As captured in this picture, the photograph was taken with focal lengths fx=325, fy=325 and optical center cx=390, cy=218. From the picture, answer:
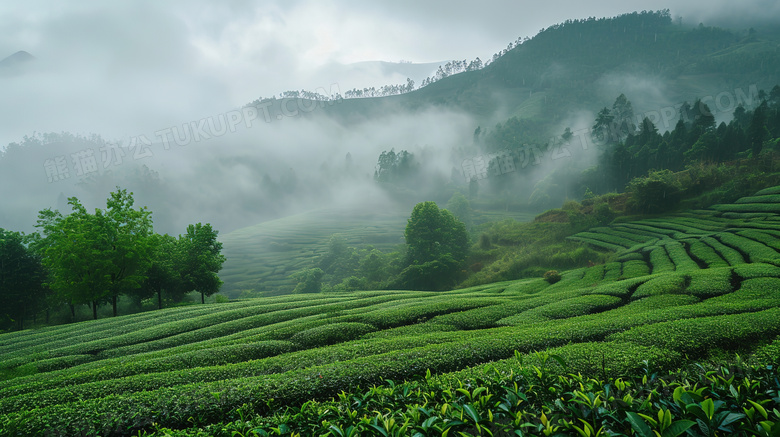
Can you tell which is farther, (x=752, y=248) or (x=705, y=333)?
(x=752, y=248)

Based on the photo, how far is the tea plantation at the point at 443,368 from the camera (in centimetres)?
395

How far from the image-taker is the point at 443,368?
848 cm

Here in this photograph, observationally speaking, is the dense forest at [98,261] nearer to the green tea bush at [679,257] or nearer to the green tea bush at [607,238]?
the green tea bush at [679,257]

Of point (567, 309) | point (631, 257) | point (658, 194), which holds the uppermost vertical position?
point (658, 194)

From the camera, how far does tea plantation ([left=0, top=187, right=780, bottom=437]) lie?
3.95 m

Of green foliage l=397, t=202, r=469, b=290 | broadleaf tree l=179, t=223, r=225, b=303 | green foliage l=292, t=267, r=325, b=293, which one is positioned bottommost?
green foliage l=292, t=267, r=325, b=293

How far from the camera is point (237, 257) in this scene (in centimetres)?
10000

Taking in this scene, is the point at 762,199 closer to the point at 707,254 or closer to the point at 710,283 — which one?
the point at 707,254

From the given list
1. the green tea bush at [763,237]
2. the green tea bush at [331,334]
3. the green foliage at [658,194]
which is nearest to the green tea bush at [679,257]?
the green tea bush at [763,237]

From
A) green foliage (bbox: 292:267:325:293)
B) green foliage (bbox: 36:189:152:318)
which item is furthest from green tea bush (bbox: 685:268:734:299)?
green foliage (bbox: 292:267:325:293)

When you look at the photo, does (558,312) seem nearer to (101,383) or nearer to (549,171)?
(101,383)

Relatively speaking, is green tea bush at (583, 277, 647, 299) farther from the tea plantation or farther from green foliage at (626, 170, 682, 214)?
green foliage at (626, 170, 682, 214)

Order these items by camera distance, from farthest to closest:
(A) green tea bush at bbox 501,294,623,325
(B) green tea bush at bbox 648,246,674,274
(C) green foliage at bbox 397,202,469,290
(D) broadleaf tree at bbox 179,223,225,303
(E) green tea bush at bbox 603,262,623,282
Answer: (C) green foliage at bbox 397,202,469,290, (D) broadleaf tree at bbox 179,223,225,303, (E) green tea bush at bbox 603,262,623,282, (B) green tea bush at bbox 648,246,674,274, (A) green tea bush at bbox 501,294,623,325

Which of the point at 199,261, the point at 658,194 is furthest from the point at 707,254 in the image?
the point at 199,261
